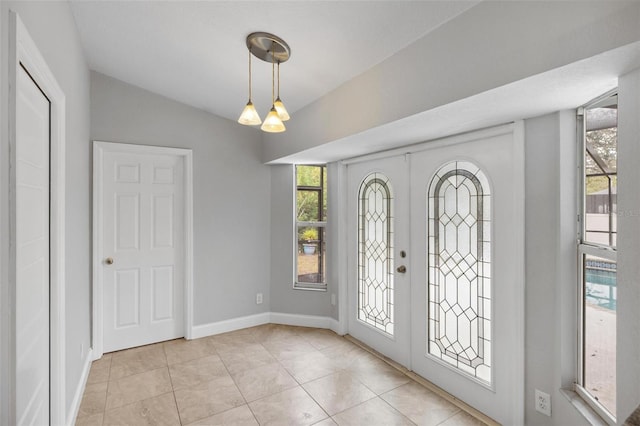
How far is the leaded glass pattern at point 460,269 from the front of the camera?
7.26 ft

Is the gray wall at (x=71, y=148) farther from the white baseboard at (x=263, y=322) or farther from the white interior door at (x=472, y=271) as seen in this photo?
the white interior door at (x=472, y=271)

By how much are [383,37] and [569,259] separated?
1607mm

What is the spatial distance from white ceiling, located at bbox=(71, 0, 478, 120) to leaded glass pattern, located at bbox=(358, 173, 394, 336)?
106 cm

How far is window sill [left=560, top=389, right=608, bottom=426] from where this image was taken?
5.11 feet

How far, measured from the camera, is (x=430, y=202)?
2582mm

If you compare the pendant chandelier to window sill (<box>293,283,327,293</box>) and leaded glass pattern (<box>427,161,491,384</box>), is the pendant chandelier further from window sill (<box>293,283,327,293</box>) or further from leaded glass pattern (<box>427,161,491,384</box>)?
window sill (<box>293,283,327,293</box>)

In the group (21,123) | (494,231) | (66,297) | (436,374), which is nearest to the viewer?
(21,123)

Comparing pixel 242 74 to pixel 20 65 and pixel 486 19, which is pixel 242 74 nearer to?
pixel 20 65

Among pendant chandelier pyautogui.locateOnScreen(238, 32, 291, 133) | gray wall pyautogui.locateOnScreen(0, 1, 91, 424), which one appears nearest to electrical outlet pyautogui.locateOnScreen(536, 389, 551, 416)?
pendant chandelier pyautogui.locateOnScreen(238, 32, 291, 133)

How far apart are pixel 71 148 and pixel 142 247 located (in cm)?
141

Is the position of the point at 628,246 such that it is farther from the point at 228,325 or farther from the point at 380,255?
the point at 228,325

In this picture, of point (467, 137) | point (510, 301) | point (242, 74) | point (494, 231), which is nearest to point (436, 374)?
point (510, 301)

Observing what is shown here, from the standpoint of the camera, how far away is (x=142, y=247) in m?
3.29

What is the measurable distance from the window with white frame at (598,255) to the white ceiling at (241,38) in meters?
0.92
